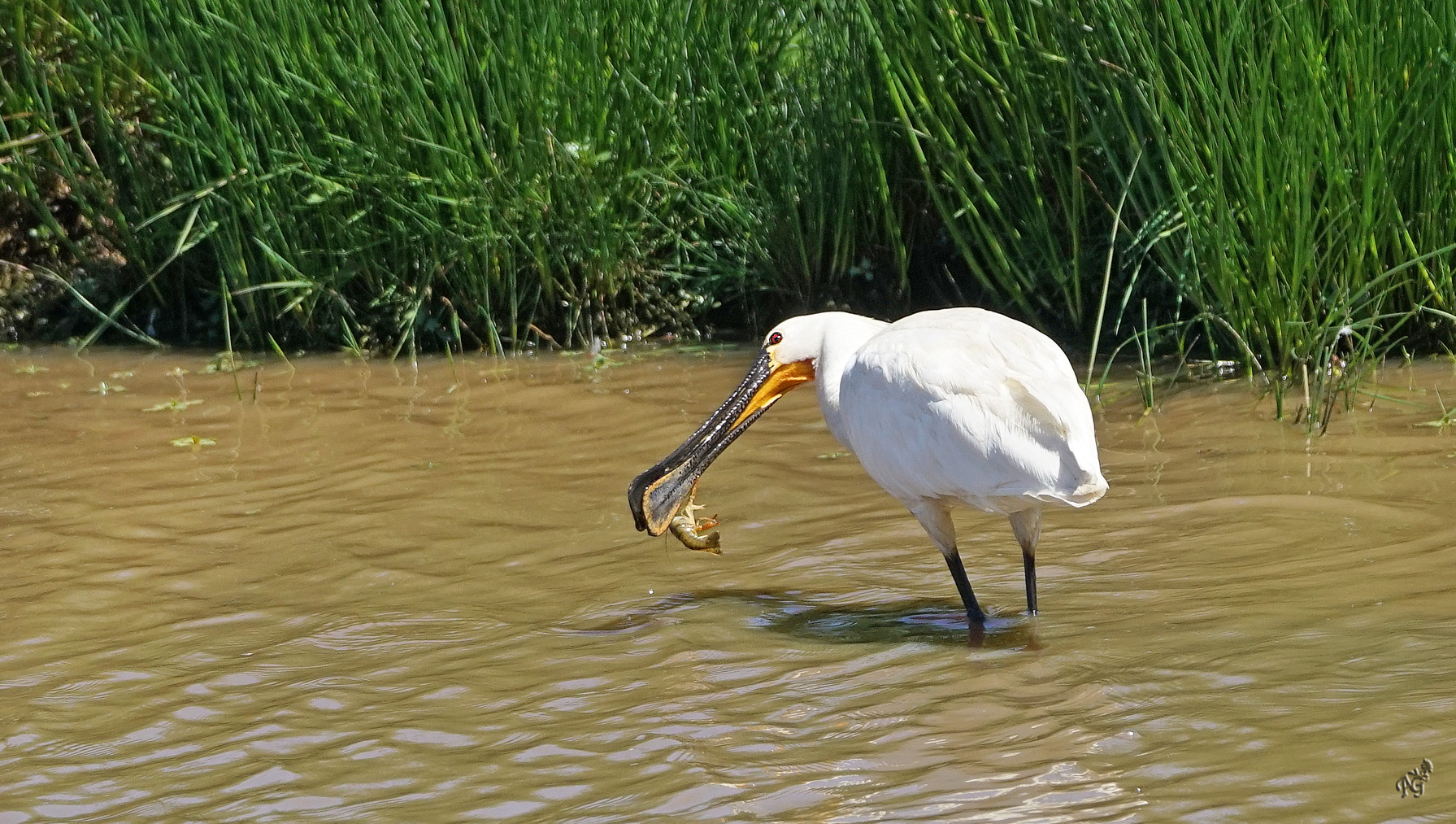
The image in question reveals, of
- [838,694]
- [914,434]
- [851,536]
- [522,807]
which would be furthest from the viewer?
[851,536]

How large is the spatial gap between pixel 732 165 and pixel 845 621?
3.68m

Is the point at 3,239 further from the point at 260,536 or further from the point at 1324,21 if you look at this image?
the point at 1324,21

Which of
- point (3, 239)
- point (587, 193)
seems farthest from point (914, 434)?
point (3, 239)

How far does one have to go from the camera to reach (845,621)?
4.16 meters

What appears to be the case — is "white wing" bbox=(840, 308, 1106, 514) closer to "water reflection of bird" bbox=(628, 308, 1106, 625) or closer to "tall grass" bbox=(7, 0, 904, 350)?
"water reflection of bird" bbox=(628, 308, 1106, 625)

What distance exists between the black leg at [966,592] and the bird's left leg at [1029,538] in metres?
0.13

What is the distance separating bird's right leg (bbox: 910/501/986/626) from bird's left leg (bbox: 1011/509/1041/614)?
0.13 metres

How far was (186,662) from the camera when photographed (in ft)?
13.1

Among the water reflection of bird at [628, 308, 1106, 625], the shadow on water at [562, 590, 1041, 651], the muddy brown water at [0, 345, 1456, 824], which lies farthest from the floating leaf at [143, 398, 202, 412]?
the water reflection of bird at [628, 308, 1106, 625]

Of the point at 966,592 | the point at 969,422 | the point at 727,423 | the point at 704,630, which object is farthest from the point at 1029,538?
the point at 727,423

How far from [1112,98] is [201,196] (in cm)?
416

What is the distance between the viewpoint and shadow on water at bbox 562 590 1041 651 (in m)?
3.93

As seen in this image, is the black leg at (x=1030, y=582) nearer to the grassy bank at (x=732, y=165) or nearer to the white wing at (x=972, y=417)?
the white wing at (x=972, y=417)

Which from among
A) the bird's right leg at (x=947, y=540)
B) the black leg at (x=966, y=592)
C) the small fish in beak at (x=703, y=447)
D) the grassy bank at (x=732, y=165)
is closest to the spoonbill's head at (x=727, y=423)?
the small fish in beak at (x=703, y=447)
